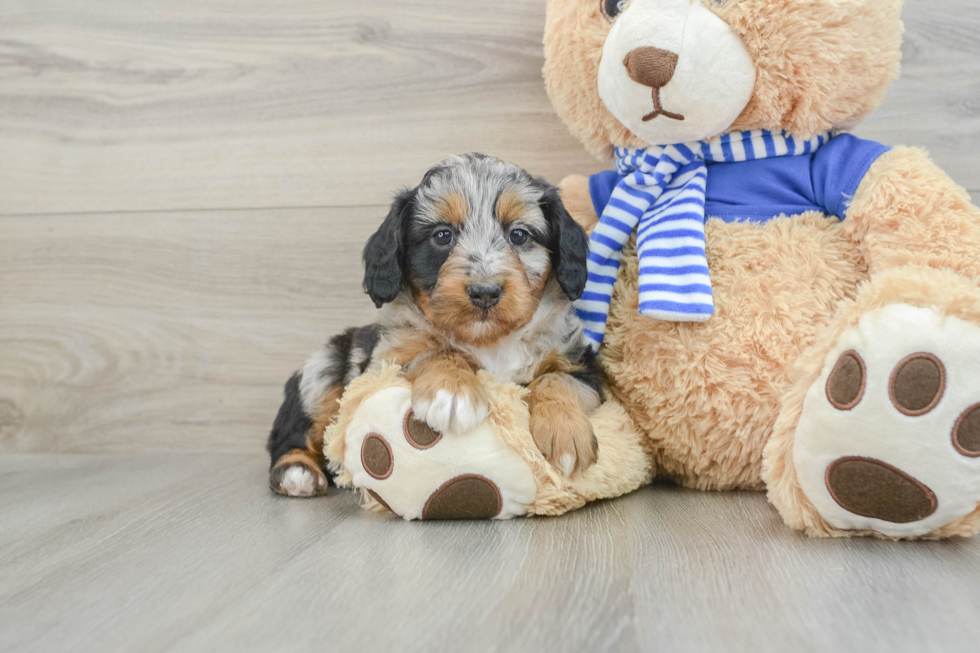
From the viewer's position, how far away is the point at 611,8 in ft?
5.78

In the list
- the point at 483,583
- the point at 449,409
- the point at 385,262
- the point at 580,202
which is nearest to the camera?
the point at 483,583

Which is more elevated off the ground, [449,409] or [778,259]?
[778,259]

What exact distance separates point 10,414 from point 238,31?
1.66 meters

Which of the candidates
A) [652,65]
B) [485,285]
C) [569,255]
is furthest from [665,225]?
[485,285]

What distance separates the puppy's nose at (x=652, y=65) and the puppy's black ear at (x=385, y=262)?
66cm

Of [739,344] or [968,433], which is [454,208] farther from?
[968,433]

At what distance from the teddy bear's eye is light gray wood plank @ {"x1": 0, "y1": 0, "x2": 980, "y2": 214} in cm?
60

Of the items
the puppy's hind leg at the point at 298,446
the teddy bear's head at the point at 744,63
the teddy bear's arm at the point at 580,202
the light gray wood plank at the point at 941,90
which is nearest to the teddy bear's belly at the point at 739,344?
the teddy bear's head at the point at 744,63

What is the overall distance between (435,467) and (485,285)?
0.40 m

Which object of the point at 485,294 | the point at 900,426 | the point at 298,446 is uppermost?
the point at 485,294

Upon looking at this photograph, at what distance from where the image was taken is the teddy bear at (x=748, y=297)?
128 cm

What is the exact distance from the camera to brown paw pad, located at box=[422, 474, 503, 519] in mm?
1501

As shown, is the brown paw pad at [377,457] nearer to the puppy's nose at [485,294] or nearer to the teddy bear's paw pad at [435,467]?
the teddy bear's paw pad at [435,467]

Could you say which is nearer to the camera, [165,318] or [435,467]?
[435,467]
